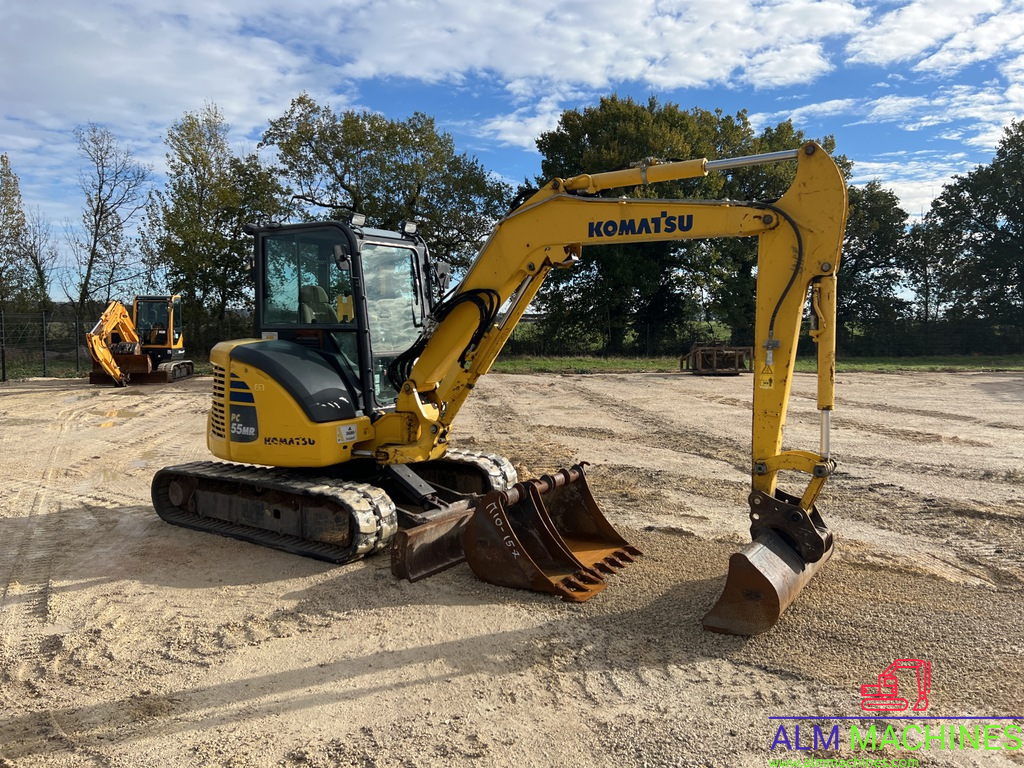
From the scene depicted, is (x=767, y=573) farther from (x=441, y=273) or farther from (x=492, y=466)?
(x=441, y=273)

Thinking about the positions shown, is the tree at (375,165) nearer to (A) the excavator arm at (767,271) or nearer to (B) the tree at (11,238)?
(B) the tree at (11,238)

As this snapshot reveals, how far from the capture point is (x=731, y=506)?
23.6 ft

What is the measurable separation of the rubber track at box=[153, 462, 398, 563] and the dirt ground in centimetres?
14

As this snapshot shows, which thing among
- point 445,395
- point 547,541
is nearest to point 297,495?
point 445,395

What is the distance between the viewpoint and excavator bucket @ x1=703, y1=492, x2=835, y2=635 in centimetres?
412

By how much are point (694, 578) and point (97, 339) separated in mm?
18314

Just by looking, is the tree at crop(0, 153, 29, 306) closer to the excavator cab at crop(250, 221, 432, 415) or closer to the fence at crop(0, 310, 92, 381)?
the fence at crop(0, 310, 92, 381)

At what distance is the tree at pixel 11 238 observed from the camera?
96.7ft

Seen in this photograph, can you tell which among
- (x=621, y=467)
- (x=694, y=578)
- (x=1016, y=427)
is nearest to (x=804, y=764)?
(x=694, y=578)

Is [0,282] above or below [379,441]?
above

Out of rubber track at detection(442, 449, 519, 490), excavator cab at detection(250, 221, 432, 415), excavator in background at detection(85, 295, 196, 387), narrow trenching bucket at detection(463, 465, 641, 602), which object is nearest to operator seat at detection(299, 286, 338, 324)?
excavator cab at detection(250, 221, 432, 415)

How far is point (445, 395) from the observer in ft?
20.4

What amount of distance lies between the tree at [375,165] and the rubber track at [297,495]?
21.4 m

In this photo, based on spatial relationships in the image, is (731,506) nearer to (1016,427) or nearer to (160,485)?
(160,485)
